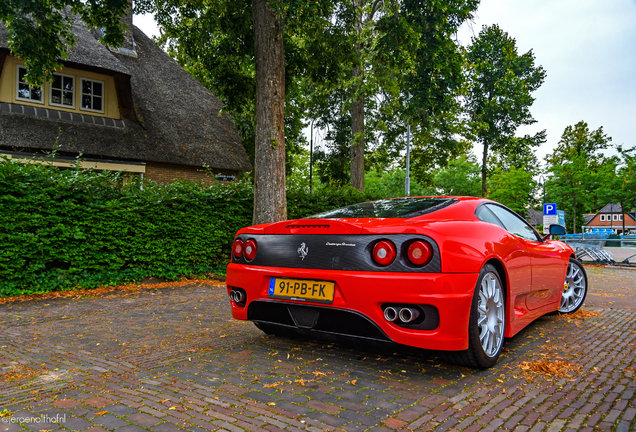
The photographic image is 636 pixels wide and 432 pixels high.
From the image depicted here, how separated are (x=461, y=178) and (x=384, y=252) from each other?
4744 centimetres

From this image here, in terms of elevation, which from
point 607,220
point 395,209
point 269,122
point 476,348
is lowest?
point 476,348

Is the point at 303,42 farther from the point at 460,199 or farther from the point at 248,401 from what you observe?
the point at 248,401

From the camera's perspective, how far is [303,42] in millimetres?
13945

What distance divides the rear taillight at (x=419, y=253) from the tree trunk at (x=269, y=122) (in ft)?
21.1

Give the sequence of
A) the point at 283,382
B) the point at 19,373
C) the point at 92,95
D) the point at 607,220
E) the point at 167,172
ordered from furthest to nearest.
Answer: the point at 607,220, the point at 167,172, the point at 92,95, the point at 19,373, the point at 283,382

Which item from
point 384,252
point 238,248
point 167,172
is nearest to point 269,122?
point 238,248

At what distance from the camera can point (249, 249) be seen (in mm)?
4227

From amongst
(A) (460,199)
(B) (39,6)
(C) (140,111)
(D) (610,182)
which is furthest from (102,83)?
(D) (610,182)

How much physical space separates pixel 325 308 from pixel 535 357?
1.97 metres

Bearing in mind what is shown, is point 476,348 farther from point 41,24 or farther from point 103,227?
point 41,24

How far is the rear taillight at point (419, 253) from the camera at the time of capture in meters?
3.30

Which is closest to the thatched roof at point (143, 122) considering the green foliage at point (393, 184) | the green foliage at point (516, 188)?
the green foliage at point (393, 184)

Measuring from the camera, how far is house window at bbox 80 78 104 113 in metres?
15.7

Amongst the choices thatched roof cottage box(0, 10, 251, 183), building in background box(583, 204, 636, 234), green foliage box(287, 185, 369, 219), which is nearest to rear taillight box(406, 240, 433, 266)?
green foliage box(287, 185, 369, 219)
